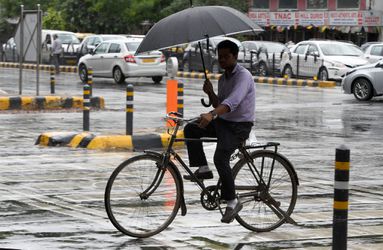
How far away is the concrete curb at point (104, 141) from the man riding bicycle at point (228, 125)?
7075 millimetres

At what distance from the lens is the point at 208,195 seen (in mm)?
9148

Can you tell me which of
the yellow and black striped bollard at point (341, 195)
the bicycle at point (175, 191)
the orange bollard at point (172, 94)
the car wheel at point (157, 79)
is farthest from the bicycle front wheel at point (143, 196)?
the car wheel at point (157, 79)

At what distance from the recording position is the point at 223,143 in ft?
29.4

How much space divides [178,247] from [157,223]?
54 cm

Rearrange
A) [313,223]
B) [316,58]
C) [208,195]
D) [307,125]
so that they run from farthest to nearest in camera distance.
A: [316,58], [307,125], [313,223], [208,195]

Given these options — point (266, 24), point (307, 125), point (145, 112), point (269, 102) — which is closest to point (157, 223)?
point (307, 125)

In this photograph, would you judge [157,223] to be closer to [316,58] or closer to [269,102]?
Answer: [269,102]

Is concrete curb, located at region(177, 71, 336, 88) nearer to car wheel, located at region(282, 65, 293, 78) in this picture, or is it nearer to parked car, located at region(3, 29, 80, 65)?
car wheel, located at region(282, 65, 293, 78)

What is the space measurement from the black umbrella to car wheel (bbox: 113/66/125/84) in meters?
27.2

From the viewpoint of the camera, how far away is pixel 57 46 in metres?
48.0

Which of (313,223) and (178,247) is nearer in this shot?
(178,247)

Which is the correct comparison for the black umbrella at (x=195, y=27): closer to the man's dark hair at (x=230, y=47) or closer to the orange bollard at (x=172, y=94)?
the man's dark hair at (x=230, y=47)

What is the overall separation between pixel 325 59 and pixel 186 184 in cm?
2494

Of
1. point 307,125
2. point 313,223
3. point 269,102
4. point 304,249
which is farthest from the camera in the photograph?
point 269,102
